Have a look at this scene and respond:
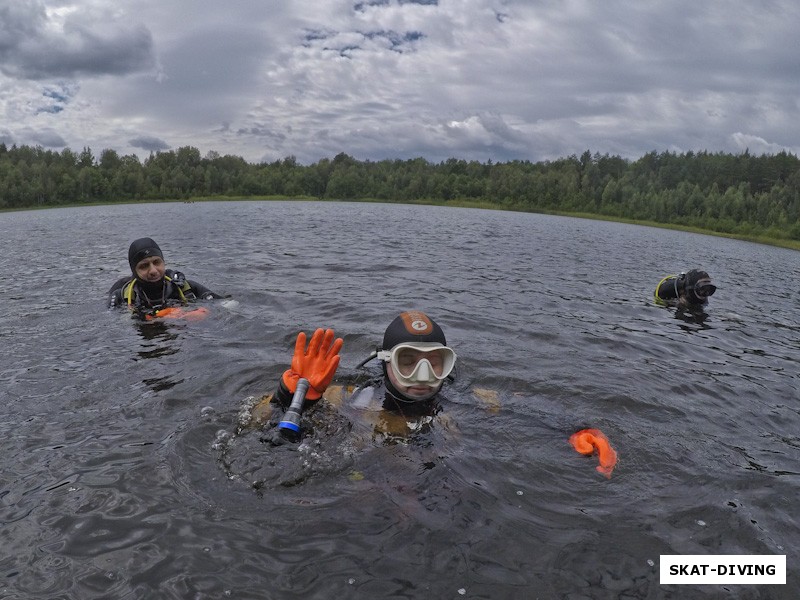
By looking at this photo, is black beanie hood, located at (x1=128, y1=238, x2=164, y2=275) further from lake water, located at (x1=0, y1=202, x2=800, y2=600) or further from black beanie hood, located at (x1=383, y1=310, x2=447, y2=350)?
black beanie hood, located at (x1=383, y1=310, x2=447, y2=350)

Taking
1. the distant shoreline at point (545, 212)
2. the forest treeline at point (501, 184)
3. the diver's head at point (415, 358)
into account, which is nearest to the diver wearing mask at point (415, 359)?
the diver's head at point (415, 358)

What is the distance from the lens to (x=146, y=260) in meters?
10.5

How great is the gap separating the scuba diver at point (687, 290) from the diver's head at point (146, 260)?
44.9 ft

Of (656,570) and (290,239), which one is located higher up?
(290,239)

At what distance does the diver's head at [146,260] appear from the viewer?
411 inches

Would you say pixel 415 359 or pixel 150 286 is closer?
pixel 415 359

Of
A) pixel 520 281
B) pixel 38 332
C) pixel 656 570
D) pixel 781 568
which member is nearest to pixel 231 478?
pixel 656 570

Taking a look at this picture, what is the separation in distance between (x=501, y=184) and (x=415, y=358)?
13138cm

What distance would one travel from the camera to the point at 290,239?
2894cm

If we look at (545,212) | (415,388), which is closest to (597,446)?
(415,388)

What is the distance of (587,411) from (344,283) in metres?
9.72

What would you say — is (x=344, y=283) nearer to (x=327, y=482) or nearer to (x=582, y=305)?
(x=582, y=305)

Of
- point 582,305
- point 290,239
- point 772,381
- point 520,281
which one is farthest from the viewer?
point 290,239

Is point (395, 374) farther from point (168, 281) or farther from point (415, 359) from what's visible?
point (168, 281)
